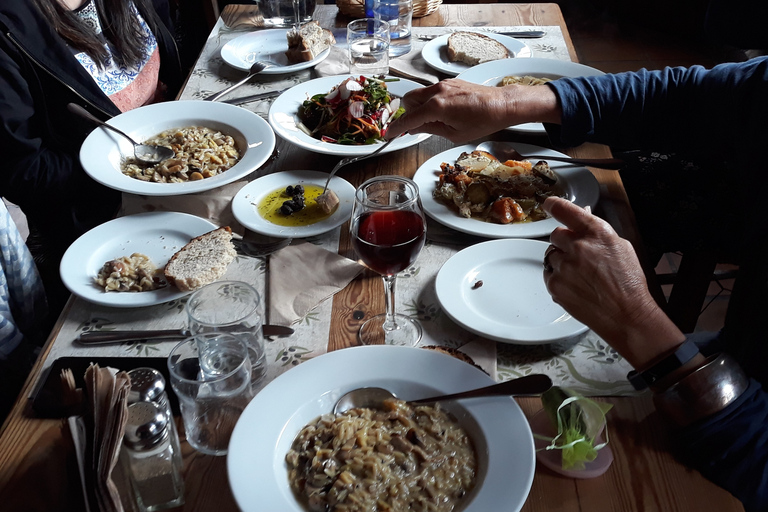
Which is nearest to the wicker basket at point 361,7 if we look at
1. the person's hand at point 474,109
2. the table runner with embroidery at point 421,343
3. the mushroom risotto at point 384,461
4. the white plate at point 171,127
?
the white plate at point 171,127

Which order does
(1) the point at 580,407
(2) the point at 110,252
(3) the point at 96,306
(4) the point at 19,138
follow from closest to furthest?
(1) the point at 580,407 < (3) the point at 96,306 < (2) the point at 110,252 < (4) the point at 19,138

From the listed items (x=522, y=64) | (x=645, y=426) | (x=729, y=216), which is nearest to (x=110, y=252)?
(x=645, y=426)

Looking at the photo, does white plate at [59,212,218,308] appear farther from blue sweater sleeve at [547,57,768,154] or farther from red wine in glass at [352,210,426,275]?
blue sweater sleeve at [547,57,768,154]

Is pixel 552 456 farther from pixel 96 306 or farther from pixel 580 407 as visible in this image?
pixel 96 306

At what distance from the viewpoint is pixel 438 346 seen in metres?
1.10

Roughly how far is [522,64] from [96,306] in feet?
5.27

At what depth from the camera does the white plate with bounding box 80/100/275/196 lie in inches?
59.3

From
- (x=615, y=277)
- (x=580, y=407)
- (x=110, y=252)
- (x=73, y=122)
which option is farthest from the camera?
(x=73, y=122)

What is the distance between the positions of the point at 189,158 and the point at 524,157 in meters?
0.94

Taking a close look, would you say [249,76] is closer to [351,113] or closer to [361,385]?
[351,113]

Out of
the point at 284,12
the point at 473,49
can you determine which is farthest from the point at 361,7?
the point at 473,49

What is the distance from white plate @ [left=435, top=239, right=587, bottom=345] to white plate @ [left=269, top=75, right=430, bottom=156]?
49 cm

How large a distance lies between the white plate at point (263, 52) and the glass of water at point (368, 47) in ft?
0.53

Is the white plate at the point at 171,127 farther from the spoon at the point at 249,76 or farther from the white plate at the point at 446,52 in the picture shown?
the white plate at the point at 446,52
